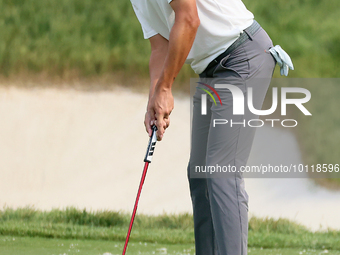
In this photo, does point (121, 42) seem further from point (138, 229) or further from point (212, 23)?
point (212, 23)

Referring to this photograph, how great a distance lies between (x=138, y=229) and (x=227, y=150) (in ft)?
4.12

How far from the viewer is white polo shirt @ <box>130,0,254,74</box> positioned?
107cm

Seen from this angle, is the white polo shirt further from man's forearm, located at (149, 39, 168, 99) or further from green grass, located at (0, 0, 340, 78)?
green grass, located at (0, 0, 340, 78)

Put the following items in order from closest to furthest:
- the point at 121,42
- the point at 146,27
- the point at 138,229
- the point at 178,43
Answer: the point at 178,43
the point at 146,27
the point at 138,229
the point at 121,42

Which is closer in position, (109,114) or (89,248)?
(89,248)

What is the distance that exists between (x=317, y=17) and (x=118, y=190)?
142cm

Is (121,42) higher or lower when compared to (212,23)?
higher

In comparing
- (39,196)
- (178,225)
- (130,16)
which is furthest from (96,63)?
(178,225)

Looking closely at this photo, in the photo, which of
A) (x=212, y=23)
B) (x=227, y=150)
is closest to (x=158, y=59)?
(x=212, y=23)

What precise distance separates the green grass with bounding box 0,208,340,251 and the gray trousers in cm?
93

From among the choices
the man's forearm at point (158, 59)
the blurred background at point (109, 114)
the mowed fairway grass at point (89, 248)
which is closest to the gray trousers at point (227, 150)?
the man's forearm at point (158, 59)

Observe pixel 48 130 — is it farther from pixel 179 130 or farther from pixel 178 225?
pixel 178 225

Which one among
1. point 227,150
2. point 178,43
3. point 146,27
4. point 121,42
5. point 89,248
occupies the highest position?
point 121,42

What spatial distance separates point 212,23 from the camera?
1076mm
